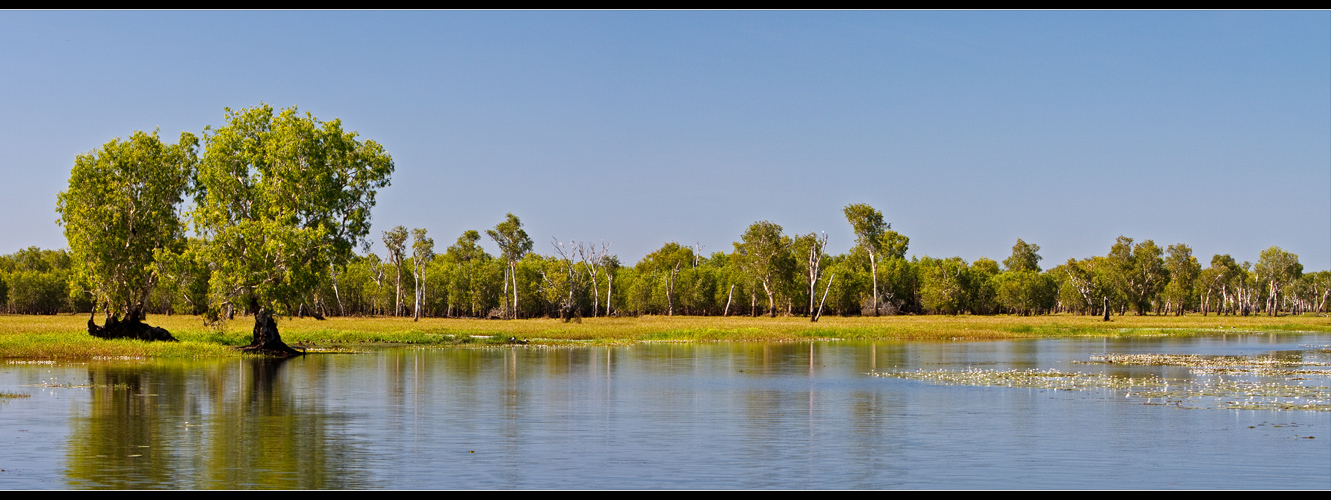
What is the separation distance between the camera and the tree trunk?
5447cm

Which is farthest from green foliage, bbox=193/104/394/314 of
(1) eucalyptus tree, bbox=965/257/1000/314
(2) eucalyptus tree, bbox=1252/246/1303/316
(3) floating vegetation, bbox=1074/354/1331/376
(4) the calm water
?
(2) eucalyptus tree, bbox=1252/246/1303/316

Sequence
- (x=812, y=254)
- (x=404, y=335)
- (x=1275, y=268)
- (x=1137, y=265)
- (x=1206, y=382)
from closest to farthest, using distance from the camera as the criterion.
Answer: (x=1206, y=382)
(x=404, y=335)
(x=812, y=254)
(x=1137, y=265)
(x=1275, y=268)

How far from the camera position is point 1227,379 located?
126 feet

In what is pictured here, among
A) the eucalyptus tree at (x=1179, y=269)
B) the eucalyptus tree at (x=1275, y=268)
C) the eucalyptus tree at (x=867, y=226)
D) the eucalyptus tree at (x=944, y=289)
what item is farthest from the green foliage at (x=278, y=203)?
the eucalyptus tree at (x=1275, y=268)

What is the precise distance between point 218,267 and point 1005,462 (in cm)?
4535

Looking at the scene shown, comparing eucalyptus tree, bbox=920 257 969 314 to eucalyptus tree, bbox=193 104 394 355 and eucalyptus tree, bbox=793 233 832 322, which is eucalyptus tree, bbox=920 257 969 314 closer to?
eucalyptus tree, bbox=793 233 832 322

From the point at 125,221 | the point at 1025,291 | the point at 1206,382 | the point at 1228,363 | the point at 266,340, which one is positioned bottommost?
the point at 1228,363

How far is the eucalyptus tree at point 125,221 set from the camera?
54750 mm

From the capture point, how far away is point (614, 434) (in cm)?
2441

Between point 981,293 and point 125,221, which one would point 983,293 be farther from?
point 125,221

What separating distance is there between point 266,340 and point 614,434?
36.0 meters

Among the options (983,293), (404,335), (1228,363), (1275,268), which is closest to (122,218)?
(404,335)

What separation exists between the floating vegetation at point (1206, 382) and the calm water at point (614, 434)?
4.69 ft

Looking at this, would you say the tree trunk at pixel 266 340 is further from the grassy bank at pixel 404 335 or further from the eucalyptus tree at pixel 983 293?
the eucalyptus tree at pixel 983 293
